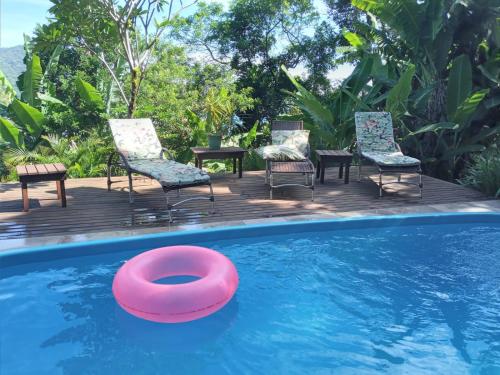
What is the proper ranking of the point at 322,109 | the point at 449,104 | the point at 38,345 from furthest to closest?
the point at 322,109
the point at 449,104
the point at 38,345

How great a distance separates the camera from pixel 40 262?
448 cm

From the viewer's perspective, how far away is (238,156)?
7.64 m

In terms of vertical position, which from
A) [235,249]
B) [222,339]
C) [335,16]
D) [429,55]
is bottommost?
[222,339]

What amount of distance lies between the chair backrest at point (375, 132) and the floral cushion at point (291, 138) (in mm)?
1010

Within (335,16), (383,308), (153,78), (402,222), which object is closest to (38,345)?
(383,308)

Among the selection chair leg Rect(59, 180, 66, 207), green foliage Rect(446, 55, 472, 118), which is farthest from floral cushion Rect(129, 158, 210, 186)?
green foliage Rect(446, 55, 472, 118)

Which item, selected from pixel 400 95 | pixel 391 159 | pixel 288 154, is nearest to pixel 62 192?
pixel 288 154

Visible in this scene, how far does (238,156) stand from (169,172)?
2.09 m

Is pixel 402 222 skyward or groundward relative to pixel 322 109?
groundward

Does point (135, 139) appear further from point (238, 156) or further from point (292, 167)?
point (292, 167)

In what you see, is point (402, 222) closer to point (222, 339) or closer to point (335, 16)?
point (222, 339)

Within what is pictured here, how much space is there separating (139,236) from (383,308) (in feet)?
8.93

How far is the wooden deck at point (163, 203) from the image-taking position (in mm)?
5289

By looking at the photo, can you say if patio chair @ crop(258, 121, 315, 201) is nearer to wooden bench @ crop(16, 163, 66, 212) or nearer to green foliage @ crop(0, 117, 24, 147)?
wooden bench @ crop(16, 163, 66, 212)
